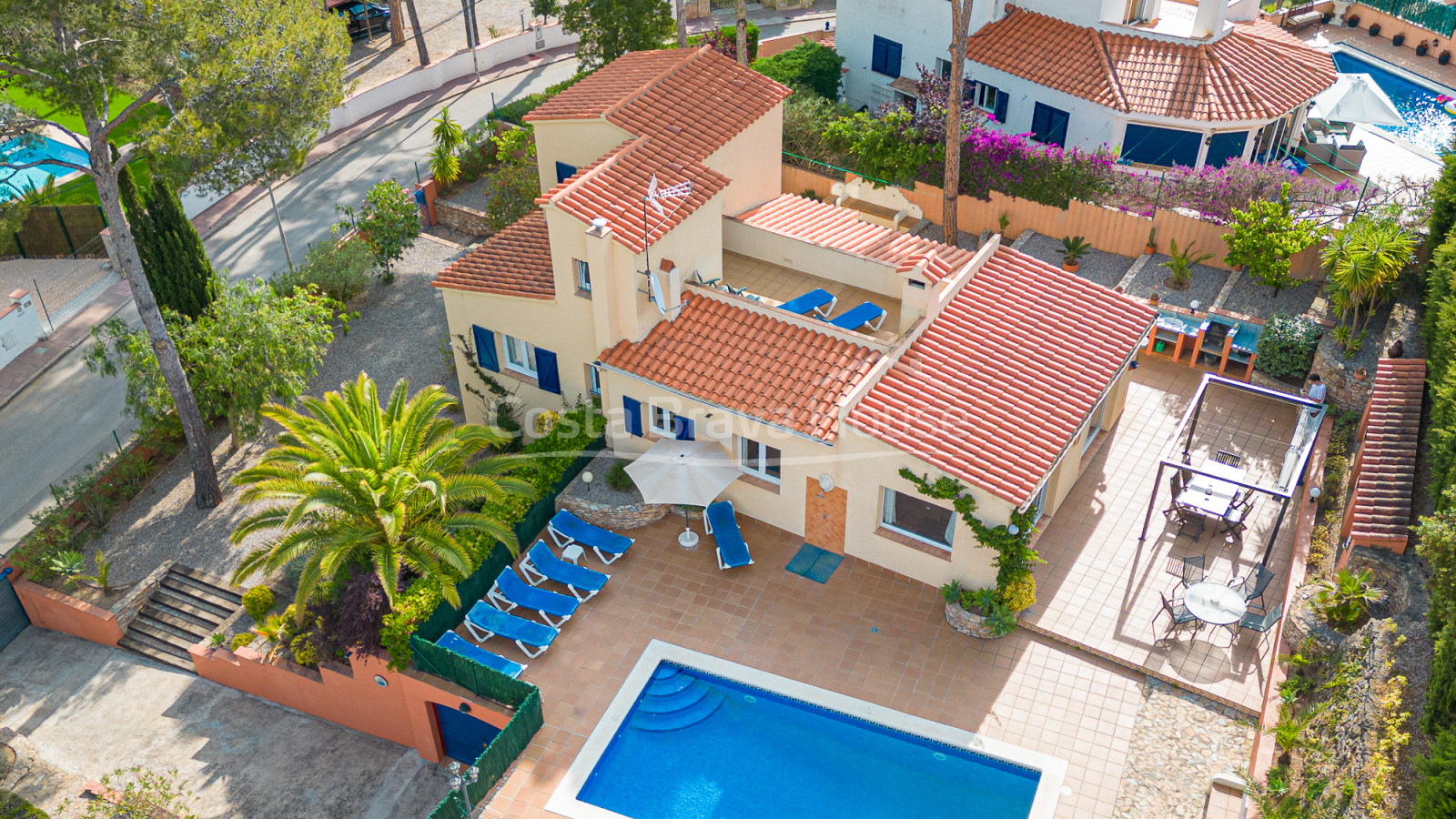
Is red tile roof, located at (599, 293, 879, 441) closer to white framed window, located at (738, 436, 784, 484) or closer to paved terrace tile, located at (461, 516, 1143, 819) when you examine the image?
white framed window, located at (738, 436, 784, 484)

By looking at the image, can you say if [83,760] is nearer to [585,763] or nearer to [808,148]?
[585,763]

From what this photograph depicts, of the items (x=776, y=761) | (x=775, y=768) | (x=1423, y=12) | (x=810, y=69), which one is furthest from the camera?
(x=1423, y=12)

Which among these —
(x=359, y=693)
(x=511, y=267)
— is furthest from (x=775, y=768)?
(x=511, y=267)

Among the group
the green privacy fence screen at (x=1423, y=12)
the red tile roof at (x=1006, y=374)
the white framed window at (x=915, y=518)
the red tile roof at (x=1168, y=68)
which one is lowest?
the white framed window at (x=915, y=518)

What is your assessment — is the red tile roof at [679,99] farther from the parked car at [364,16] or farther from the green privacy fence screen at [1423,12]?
the green privacy fence screen at [1423,12]

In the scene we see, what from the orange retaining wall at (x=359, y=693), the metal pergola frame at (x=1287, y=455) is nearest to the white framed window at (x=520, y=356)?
the orange retaining wall at (x=359, y=693)

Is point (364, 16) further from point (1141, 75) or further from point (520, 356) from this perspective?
point (1141, 75)

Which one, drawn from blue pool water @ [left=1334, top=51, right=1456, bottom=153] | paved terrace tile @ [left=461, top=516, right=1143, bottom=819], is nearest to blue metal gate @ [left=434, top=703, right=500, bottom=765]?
paved terrace tile @ [left=461, top=516, right=1143, bottom=819]

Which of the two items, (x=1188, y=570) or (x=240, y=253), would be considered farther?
(x=240, y=253)
